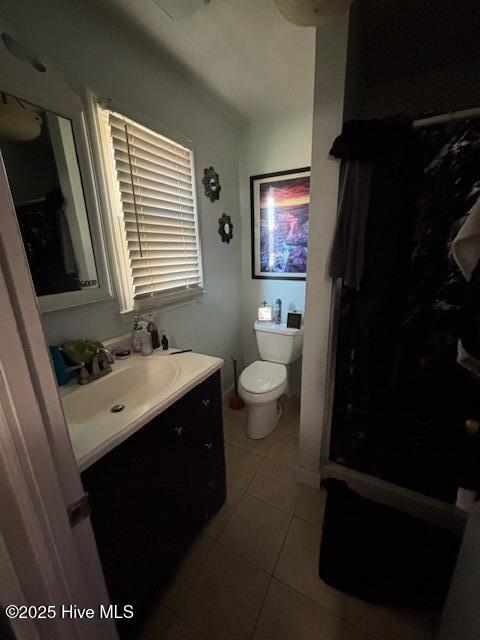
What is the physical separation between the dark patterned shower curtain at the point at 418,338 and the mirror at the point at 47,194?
49.8 inches

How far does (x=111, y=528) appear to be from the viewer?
2.59 feet

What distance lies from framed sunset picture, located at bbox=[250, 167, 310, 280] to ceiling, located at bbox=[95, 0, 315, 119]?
1.66ft

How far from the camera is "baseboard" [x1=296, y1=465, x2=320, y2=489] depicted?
1538 millimetres

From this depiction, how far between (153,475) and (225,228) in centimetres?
179

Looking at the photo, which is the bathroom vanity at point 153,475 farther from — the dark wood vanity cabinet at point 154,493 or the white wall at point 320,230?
the white wall at point 320,230

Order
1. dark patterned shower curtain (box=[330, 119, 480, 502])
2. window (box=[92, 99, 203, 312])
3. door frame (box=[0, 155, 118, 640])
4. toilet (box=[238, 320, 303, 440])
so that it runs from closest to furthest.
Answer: door frame (box=[0, 155, 118, 640]) → dark patterned shower curtain (box=[330, 119, 480, 502]) → window (box=[92, 99, 203, 312]) → toilet (box=[238, 320, 303, 440])

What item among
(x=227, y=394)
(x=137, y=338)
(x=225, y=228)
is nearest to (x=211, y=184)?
(x=225, y=228)

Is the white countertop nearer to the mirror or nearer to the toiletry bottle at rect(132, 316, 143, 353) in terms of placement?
the toiletry bottle at rect(132, 316, 143, 353)

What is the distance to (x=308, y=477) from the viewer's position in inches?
61.4

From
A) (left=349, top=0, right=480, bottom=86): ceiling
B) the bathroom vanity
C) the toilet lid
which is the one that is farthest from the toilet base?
(left=349, top=0, right=480, bottom=86): ceiling

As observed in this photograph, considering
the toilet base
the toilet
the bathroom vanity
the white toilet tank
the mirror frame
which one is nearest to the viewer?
the bathroom vanity

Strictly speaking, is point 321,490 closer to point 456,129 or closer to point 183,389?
point 183,389

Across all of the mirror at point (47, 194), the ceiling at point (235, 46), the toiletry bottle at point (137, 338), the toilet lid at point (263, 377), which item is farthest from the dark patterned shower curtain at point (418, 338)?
the mirror at point (47, 194)

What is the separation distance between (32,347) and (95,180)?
1112 millimetres
